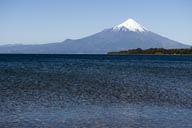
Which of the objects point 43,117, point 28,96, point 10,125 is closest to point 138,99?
point 28,96

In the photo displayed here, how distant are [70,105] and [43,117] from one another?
13.2ft

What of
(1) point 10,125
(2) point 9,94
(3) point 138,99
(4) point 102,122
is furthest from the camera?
(2) point 9,94

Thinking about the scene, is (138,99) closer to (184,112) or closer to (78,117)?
(184,112)

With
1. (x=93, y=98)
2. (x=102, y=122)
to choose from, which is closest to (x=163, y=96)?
(x=93, y=98)

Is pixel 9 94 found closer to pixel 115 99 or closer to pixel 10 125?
pixel 115 99

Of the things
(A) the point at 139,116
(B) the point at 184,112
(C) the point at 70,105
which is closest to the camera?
(A) the point at 139,116

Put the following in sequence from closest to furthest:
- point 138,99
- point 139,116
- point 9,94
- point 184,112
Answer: point 139,116 < point 184,112 < point 138,99 < point 9,94

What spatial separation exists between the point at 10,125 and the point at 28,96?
10032mm

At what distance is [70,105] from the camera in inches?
890

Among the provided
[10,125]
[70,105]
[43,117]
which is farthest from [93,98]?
[10,125]

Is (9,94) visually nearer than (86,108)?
No

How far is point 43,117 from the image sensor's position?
61.4 feet

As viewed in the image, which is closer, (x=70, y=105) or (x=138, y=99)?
(x=70, y=105)

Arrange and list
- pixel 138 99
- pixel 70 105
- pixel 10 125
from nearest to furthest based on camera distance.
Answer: pixel 10 125, pixel 70 105, pixel 138 99
